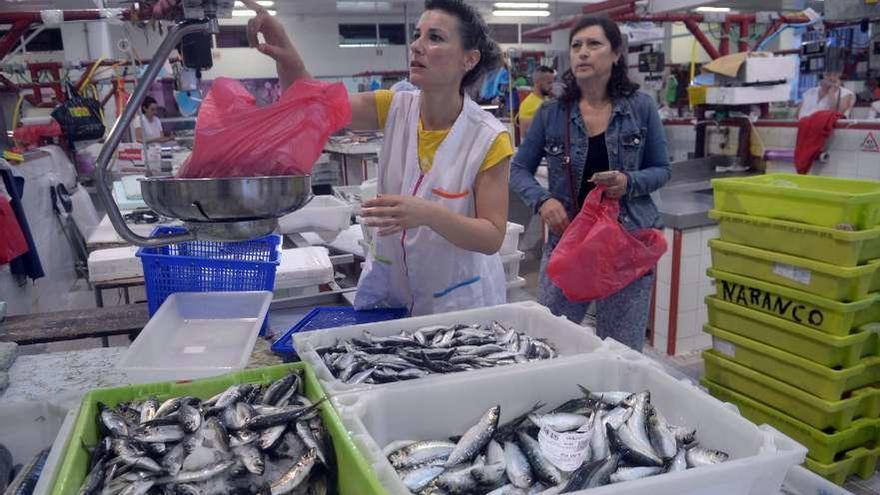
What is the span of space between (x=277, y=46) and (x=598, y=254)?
1460 millimetres

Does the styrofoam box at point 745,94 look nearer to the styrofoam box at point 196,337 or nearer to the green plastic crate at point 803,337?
the green plastic crate at point 803,337

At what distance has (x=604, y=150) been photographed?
280cm

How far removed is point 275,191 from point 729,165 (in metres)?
4.85

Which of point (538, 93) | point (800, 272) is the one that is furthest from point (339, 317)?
point (538, 93)

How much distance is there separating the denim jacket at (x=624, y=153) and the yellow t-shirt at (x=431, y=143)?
77 cm

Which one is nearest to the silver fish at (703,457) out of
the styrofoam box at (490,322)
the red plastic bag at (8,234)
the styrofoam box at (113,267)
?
the styrofoam box at (490,322)

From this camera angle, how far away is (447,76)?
6.83 feet

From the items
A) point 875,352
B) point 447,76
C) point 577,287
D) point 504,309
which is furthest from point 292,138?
point 875,352

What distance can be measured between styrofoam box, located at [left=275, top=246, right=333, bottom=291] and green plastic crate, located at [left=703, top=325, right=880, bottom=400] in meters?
1.99

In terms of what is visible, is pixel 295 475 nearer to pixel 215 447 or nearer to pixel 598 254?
pixel 215 447

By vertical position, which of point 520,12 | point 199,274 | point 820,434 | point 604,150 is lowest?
point 820,434

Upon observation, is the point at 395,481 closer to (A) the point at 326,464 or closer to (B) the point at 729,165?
(A) the point at 326,464

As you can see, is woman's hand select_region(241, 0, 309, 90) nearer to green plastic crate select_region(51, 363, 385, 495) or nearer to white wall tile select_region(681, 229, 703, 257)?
green plastic crate select_region(51, 363, 385, 495)

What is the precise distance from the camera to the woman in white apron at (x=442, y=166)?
6.75 ft
